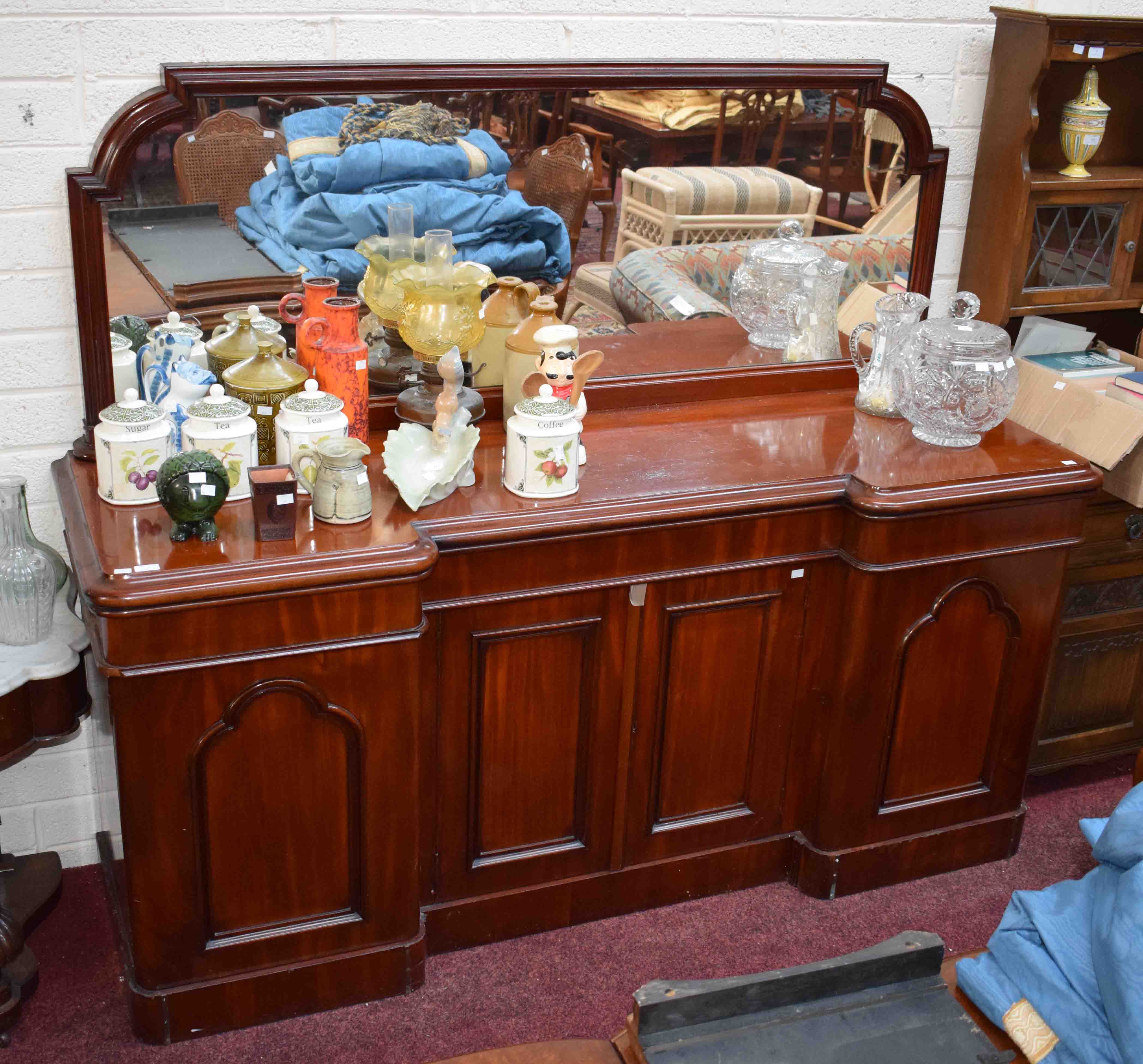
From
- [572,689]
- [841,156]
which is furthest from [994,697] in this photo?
[841,156]

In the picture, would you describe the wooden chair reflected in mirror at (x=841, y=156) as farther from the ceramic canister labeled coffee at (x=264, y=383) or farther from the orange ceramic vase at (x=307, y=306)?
the ceramic canister labeled coffee at (x=264, y=383)

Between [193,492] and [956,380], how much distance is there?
4.44 feet

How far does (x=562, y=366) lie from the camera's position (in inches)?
86.9

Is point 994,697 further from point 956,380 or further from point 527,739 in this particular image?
point 527,739

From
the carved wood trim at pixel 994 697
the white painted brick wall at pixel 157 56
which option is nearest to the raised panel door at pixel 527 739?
the carved wood trim at pixel 994 697

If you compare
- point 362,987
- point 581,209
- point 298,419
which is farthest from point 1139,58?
point 362,987

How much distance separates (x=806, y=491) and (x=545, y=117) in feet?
2.62

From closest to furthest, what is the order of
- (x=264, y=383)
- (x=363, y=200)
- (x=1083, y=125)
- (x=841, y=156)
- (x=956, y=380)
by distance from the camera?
(x=264, y=383) < (x=363, y=200) < (x=956, y=380) < (x=841, y=156) < (x=1083, y=125)

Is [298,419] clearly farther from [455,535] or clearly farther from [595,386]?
[595,386]

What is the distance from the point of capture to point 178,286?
2.20 meters

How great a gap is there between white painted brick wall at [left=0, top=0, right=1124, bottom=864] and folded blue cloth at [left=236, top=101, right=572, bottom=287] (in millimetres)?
150

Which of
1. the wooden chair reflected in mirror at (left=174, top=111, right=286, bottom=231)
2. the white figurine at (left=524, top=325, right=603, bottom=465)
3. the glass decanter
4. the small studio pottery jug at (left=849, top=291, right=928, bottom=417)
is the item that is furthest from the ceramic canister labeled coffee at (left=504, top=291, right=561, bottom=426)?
the glass decanter

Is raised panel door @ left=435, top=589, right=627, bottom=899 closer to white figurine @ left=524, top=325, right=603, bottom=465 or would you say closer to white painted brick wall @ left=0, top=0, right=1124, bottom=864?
white figurine @ left=524, top=325, right=603, bottom=465

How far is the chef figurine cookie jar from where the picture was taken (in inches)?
82.9
